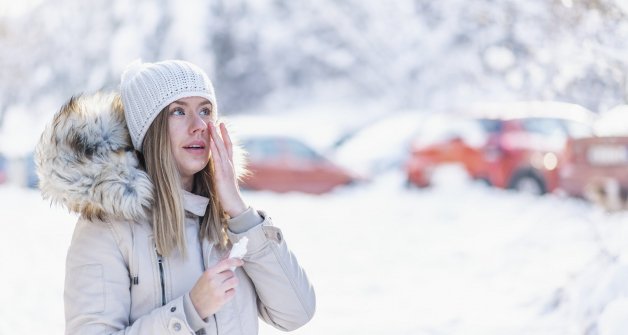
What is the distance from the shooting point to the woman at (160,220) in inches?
81.4

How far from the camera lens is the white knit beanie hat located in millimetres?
2297

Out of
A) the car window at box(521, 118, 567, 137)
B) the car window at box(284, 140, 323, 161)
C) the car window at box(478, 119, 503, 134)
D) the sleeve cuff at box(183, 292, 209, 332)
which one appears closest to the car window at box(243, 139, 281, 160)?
the car window at box(284, 140, 323, 161)

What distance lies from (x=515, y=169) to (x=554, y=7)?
4649mm

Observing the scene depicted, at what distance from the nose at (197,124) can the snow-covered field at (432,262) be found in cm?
245

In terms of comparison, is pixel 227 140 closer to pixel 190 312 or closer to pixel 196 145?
pixel 196 145

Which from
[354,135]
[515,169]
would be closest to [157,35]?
[354,135]

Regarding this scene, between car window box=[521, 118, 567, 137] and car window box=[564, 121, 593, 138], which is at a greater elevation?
car window box=[521, 118, 567, 137]

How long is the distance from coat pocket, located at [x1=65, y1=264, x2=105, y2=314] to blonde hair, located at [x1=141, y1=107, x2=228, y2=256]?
17 centimetres

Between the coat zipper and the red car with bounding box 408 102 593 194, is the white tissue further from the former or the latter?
the red car with bounding box 408 102 593 194

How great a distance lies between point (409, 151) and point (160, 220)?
1139 cm

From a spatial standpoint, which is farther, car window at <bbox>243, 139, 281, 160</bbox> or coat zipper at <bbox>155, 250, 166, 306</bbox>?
car window at <bbox>243, 139, 281, 160</bbox>

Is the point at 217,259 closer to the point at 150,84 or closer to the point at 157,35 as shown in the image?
the point at 150,84

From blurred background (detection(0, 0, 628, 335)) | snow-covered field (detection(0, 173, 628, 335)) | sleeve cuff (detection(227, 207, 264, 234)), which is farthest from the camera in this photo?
blurred background (detection(0, 0, 628, 335))

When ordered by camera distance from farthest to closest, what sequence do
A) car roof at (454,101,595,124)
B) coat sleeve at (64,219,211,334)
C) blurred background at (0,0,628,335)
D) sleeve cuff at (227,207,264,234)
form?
car roof at (454,101,595,124) < blurred background at (0,0,628,335) < sleeve cuff at (227,207,264,234) < coat sleeve at (64,219,211,334)
